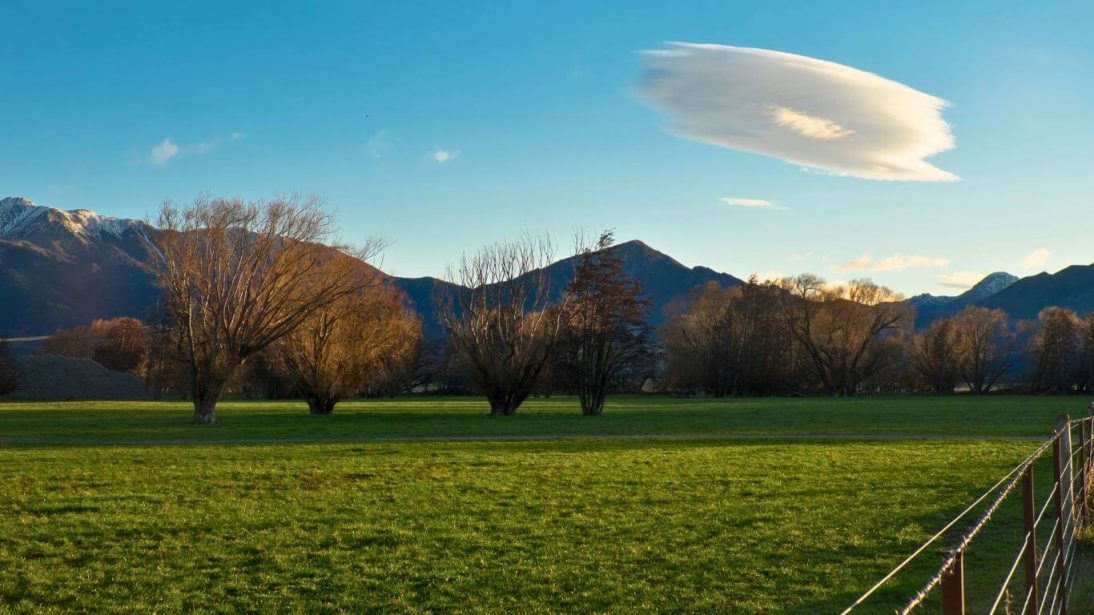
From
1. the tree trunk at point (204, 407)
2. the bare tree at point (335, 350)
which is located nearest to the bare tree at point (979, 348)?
the bare tree at point (335, 350)

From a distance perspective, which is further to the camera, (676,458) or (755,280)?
(755,280)

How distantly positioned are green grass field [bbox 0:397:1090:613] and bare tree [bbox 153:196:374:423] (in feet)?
50.2

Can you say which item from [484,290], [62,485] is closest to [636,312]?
[484,290]

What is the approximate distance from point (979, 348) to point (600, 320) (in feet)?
228

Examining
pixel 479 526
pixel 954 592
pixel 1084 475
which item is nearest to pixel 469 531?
pixel 479 526

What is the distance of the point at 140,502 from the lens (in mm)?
14312

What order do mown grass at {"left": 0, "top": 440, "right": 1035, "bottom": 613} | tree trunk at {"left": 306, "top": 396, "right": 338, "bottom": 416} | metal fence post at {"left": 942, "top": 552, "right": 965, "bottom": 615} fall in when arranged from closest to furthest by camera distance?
1. metal fence post at {"left": 942, "top": 552, "right": 965, "bottom": 615}
2. mown grass at {"left": 0, "top": 440, "right": 1035, "bottom": 613}
3. tree trunk at {"left": 306, "top": 396, "right": 338, "bottom": 416}

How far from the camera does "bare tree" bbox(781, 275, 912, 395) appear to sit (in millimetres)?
99062

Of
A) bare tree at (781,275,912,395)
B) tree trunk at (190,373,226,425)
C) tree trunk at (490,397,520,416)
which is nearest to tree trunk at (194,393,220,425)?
tree trunk at (190,373,226,425)

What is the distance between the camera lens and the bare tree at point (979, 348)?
328 ft

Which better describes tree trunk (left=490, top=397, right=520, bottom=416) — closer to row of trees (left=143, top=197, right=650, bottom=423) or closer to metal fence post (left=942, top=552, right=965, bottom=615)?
row of trees (left=143, top=197, right=650, bottom=423)

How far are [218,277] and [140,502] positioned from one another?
2750cm

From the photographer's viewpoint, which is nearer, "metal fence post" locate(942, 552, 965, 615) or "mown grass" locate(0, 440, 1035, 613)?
"metal fence post" locate(942, 552, 965, 615)

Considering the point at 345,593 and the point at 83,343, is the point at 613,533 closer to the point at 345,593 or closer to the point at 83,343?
the point at 345,593
